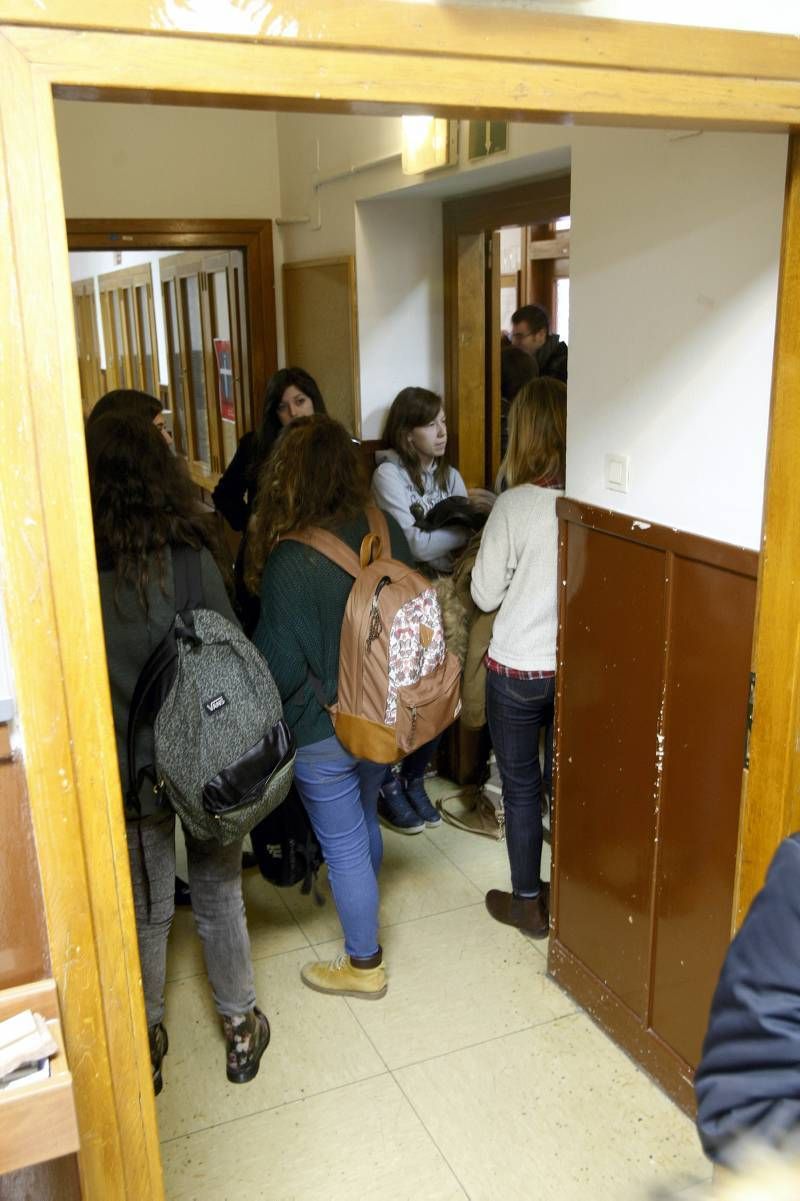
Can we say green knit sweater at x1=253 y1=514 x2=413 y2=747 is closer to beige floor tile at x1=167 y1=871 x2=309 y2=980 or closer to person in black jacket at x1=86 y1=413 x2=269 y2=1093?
person in black jacket at x1=86 y1=413 x2=269 y2=1093

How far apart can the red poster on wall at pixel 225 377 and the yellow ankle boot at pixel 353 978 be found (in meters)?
2.87

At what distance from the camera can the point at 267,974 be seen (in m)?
2.91

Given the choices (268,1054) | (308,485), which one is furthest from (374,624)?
(268,1054)

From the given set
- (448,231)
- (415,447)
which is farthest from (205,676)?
(448,231)

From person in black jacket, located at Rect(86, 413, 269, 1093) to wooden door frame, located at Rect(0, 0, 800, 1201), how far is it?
807mm

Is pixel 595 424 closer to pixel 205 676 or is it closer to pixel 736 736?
pixel 736 736

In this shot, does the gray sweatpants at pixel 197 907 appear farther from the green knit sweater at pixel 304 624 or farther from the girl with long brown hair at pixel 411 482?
the girl with long brown hair at pixel 411 482

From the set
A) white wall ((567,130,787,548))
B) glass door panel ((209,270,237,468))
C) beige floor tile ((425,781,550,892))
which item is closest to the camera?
white wall ((567,130,787,548))

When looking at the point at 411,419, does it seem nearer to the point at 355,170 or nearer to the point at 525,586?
the point at 355,170

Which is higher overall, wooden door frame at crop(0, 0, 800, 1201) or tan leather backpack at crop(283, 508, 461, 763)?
wooden door frame at crop(0, 0, 800, 1201)

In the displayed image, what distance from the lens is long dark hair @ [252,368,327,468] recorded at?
357cm

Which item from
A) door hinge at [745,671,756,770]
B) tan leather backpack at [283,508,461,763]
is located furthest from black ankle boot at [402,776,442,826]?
door hinge at [745,671,756,770]

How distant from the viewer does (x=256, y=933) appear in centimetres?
312

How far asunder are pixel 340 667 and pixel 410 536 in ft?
3.70
